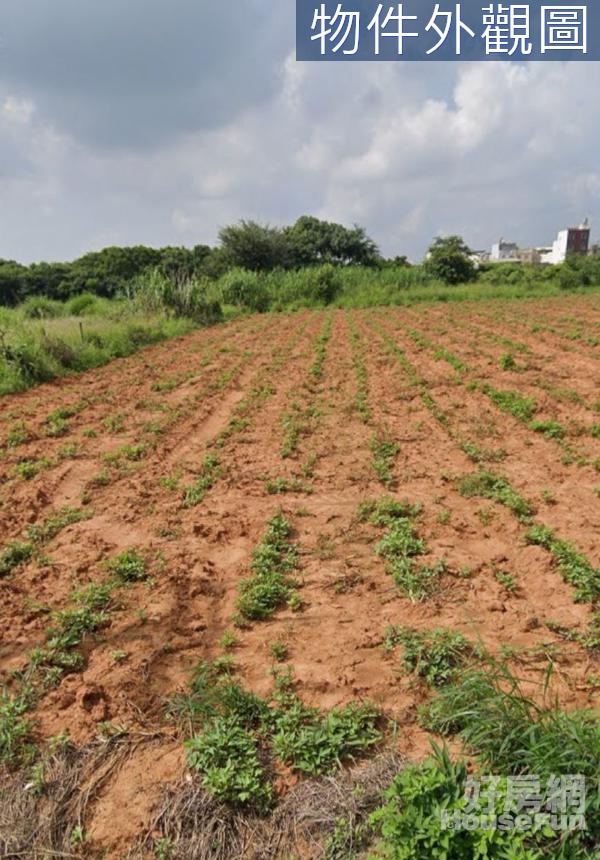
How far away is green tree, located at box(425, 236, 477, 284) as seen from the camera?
110ft

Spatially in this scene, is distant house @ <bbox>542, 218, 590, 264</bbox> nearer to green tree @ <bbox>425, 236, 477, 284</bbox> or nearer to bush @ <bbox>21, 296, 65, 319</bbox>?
green tree @ <bbox>425, 236, 477, 284</bbox>

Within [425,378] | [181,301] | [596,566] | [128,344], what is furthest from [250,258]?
[596,566]

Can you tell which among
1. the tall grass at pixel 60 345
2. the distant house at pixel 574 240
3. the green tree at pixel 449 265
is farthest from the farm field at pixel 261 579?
the distant house at pixel 574 240

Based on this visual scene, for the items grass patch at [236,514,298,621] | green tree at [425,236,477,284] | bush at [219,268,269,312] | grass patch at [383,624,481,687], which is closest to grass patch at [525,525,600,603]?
grass patch at [383,624,481,687]

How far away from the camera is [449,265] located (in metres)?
33.7

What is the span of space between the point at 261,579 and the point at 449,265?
1330 inches

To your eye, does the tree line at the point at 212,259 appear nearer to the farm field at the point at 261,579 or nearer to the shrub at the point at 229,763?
the farm field at the point at 261,579

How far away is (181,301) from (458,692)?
18.6 meters

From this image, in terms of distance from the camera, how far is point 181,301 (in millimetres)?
19328

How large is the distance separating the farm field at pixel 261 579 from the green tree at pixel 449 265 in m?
27.9

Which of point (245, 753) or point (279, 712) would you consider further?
point (279, 712)

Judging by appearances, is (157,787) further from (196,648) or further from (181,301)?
(181,301)

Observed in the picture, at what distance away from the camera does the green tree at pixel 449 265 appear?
110 ft

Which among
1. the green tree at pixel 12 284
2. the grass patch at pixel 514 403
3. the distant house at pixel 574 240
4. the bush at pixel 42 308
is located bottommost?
the grass patch at pixel 514 403
